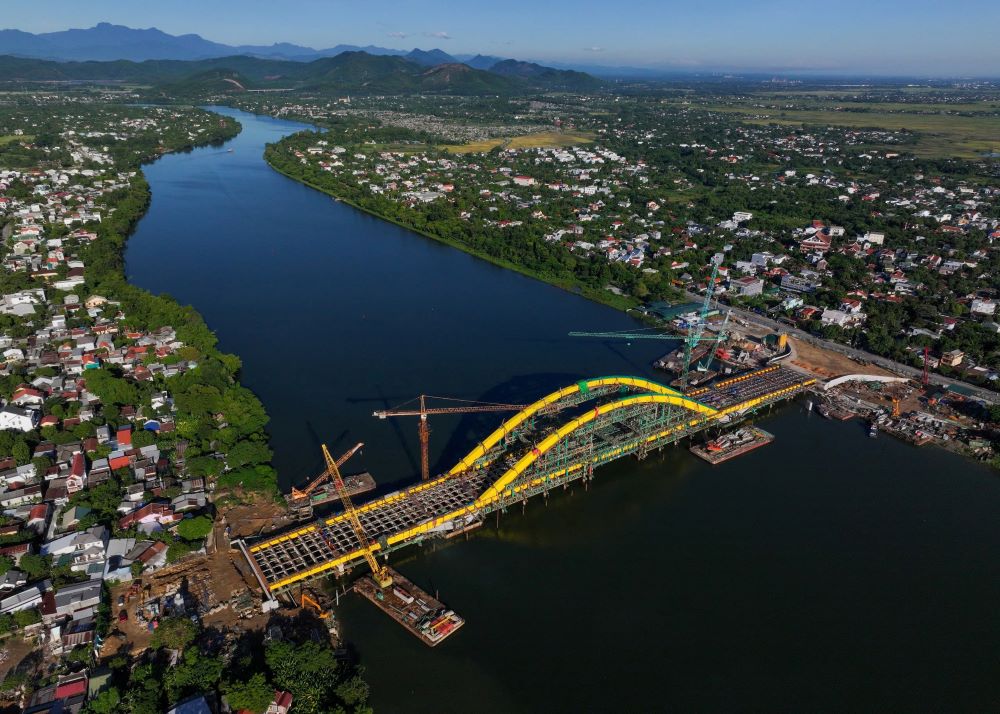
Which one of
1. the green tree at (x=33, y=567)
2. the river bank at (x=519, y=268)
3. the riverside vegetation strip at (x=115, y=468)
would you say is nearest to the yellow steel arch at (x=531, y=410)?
the riverside vegetation strip at (x=115, y=468)

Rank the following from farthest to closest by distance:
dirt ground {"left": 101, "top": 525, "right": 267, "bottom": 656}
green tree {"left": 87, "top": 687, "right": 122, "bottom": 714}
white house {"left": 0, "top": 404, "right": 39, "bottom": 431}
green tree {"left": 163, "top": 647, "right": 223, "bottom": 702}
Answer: white house {"left": 0, "top": 404, "right": 39, "bottom": 431} → dirt ground {"left": 101, "top": 525, "right": 267, "bottom": 656} → green tree {"left": 163, "top": 647, "right": 223, "bottom": 702} → green tree {"left": 87, "top": 687, "right": 122, "bottom": 714}

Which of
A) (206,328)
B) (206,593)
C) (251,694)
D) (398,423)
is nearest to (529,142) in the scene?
(206,328)

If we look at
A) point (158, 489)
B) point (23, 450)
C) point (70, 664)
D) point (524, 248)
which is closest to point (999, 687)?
point (70, 664)

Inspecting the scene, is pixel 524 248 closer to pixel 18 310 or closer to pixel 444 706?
pixel 18 310

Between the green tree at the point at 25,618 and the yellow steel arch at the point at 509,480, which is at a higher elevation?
the yellow steel arch at the point at 509,480

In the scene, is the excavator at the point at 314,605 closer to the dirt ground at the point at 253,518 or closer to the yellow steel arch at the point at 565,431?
the dirt ground at the point at 253,518

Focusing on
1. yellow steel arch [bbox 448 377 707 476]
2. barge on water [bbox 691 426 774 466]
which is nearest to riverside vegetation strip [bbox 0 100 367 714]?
yellow steel arch [bbox 448 377 707 476]

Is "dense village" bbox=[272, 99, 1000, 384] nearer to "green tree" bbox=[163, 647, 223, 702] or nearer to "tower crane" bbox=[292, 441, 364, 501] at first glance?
"tower crane" bbox=[292, 441, 364, 501]
